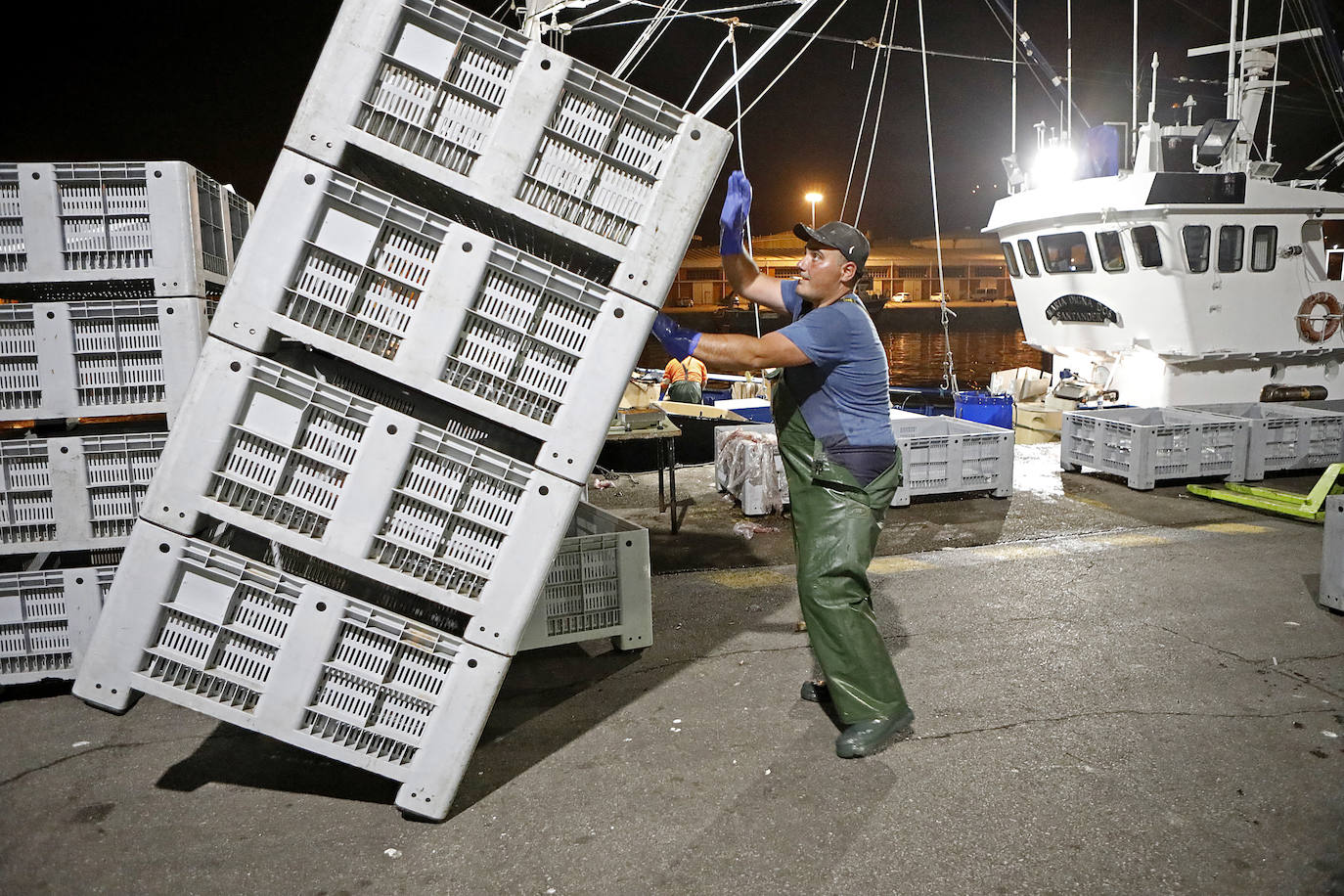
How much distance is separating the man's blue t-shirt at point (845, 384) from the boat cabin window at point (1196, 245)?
10727 mm

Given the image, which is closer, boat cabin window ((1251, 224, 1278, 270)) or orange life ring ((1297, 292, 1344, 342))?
boat cabin window ((1251, 224, 1278, 270))

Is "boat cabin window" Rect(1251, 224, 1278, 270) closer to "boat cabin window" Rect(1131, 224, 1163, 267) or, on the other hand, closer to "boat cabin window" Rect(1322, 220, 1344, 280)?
"boat cabin window" Rect(1322, 220, 1344, 280)

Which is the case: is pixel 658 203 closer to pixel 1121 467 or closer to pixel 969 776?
pixel 969 776

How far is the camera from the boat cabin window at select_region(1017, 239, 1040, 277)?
14352 millimetres

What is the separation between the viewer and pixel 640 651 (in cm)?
482

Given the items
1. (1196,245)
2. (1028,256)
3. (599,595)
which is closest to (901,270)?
(1028,256)

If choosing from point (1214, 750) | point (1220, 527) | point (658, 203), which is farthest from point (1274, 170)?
point (658, 203)

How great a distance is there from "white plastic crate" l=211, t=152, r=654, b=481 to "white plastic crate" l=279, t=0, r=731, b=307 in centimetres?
13

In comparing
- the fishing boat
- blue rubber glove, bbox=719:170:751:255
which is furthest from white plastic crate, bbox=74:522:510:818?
the fishing boat

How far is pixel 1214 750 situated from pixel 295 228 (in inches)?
158

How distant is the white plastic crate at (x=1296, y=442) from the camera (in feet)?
31.4

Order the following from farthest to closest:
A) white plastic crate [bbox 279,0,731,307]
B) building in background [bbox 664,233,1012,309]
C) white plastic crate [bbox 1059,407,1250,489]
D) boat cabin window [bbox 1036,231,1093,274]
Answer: building in background [bbox 664,233,1012,309] < boat cabin window [bbox 1036,231,1093,274] < white plastic crate [bbox 1059,407,1250,489] < white plastic crate [bbox 279,0,731,307]

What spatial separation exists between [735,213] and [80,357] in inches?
117

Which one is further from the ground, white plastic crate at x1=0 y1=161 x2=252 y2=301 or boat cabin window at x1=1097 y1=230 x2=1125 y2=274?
boat cabin window at x1=1097 y1=230 x2=1125 y2=274
